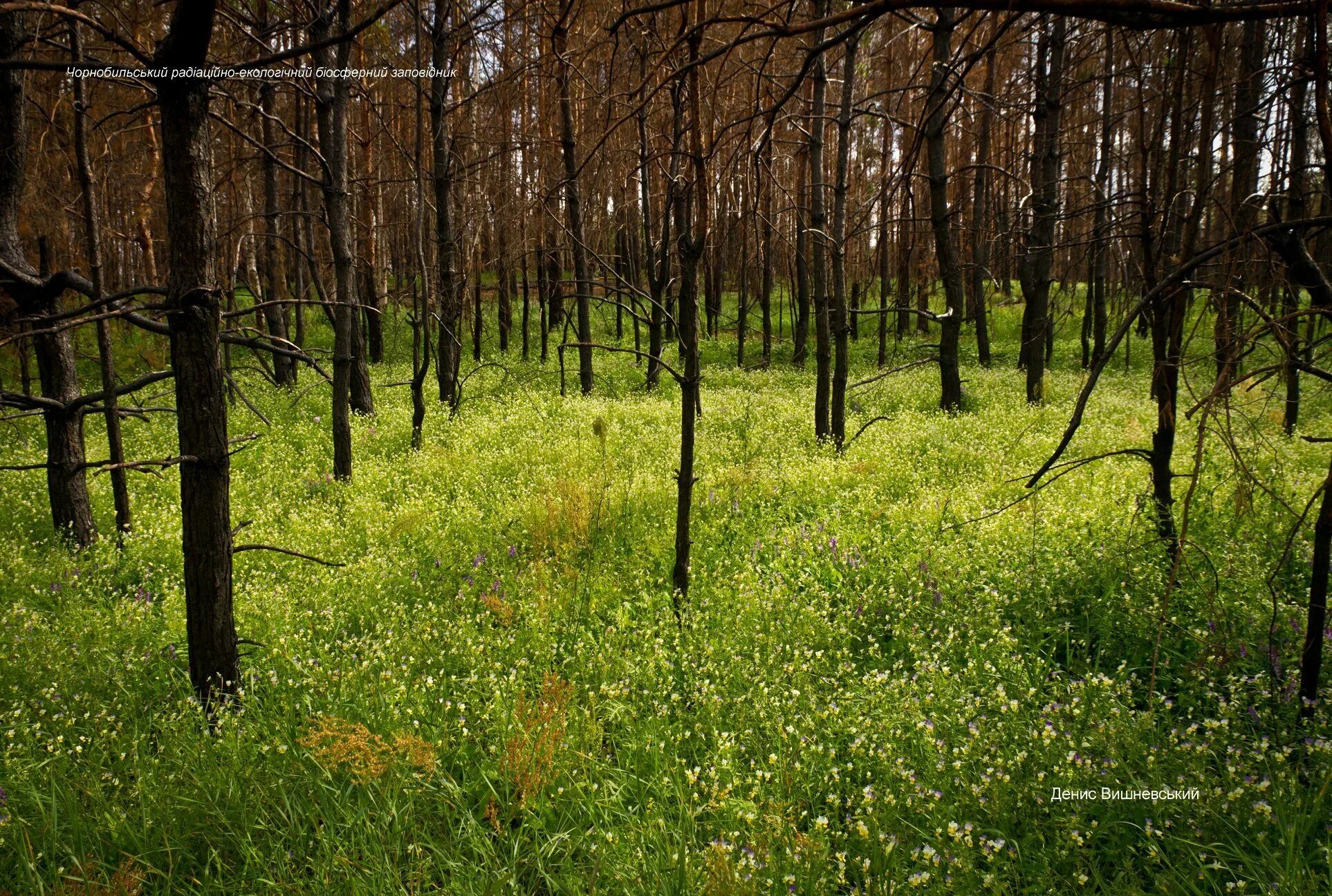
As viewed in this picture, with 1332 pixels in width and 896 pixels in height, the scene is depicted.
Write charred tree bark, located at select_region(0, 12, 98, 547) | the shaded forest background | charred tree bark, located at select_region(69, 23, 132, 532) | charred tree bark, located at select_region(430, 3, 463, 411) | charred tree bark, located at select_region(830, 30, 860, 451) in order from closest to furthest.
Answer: the shaded forest background → charred tree bark, located at select_region(69, 23, 132, 532) → charred tree bark, located at select_region(0, 12, 98, 547) → charred tree bark, located at select_region(830, 30, 860, 451) → charred tree bark, located at select_region(430, 3, 463, 411)

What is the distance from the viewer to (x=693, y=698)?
4.05 meters

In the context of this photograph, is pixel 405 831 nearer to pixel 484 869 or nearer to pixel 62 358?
pixel 484 869

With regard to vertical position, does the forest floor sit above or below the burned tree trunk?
below

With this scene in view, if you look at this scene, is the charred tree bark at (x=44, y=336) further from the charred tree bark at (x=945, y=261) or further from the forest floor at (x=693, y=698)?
the charred tree bark at (x=945, y=261)

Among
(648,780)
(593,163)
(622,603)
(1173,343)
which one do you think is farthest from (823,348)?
(593,163)

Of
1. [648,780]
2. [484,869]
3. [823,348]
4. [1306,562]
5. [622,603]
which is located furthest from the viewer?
[823,348]

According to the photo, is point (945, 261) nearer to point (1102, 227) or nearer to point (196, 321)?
point (1102, 227)

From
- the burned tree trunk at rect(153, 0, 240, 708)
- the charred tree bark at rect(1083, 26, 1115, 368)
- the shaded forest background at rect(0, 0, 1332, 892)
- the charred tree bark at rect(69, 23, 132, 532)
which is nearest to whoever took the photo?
the shaded forest background at rect(0, 0, 1332, 892)

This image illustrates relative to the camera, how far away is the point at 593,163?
1786 centimetres

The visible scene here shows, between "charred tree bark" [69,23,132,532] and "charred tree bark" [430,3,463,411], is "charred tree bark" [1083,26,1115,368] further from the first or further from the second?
"charred tree bark" [430,3,463,411]

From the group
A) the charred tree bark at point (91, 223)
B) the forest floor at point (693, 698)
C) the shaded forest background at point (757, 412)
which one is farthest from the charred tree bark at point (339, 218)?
the charred tree bark at point (91, 223)

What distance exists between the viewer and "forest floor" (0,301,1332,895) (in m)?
2.79

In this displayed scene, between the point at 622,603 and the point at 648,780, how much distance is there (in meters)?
1.92

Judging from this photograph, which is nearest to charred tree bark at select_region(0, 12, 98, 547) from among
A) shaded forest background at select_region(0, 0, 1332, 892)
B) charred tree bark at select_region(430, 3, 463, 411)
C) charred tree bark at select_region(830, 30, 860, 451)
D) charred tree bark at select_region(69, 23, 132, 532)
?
shaded forest background at select_region(0, 0, 1332, 892)
